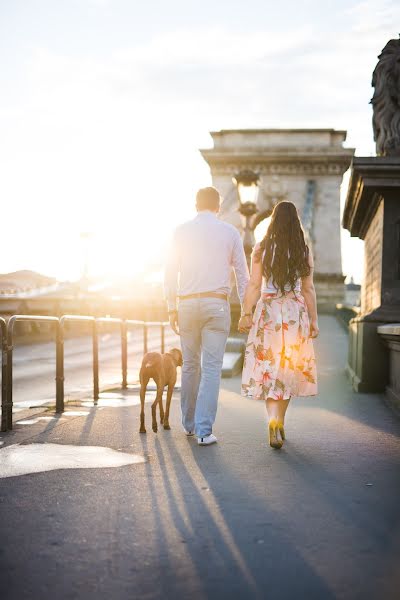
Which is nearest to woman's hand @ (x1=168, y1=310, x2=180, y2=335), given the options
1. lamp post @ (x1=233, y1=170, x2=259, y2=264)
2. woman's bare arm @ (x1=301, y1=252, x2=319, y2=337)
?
woman's bare arm @ (x1=301, y1=252, x2=319, y2=337)

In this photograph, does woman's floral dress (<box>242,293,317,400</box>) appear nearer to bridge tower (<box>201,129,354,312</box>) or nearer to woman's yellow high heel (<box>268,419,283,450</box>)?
woman's yellow high heel (<box>268,419,283,450</box>)

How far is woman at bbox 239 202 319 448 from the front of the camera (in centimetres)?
511

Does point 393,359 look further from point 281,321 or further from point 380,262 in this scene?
point 281,321

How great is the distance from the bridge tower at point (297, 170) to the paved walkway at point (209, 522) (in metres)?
33.8

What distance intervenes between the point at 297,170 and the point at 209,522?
123 ft

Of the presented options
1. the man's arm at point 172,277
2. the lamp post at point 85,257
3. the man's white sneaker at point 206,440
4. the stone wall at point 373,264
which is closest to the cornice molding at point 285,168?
the lamp post at point 85,257

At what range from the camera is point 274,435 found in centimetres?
500

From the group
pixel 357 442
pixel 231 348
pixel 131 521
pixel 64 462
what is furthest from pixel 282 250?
pixel 231 348

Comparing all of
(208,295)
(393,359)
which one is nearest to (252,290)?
(208,295)

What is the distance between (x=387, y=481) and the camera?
3971mm

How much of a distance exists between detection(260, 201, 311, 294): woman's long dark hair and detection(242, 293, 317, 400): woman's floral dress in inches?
6.2

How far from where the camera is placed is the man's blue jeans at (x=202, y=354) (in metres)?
5.16

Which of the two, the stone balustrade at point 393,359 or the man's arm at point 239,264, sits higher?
the man's arm at point 239,264

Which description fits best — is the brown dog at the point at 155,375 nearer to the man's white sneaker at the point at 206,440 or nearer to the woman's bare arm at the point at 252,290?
the man's white sneaker at the point at 206,440
